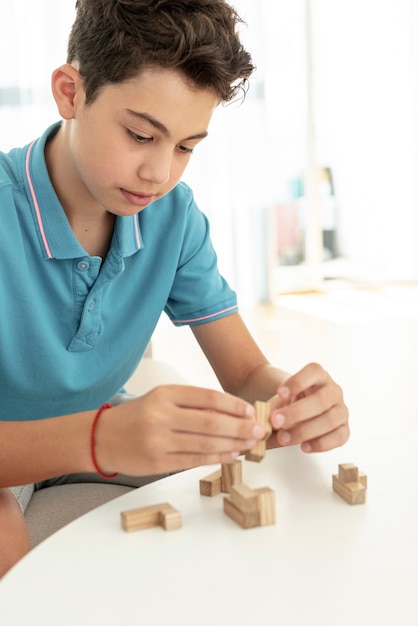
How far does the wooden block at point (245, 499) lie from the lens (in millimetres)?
904

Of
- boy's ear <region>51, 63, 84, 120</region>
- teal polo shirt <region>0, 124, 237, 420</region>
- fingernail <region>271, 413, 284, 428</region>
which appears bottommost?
fingernail <region>271, 413, 284, 428</region>

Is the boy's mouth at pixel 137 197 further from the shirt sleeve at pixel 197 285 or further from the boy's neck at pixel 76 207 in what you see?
the shirt sleeve at pixel 197 285

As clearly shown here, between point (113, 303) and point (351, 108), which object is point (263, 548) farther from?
point (351, 108)

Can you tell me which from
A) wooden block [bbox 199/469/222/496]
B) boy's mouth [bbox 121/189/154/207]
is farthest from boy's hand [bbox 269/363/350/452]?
boy's mouth [bbox 121/189/154/207]

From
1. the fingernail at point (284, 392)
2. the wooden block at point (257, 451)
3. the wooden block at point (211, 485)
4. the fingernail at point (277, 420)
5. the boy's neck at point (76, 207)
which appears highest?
the boy's neck at point (76, 207)

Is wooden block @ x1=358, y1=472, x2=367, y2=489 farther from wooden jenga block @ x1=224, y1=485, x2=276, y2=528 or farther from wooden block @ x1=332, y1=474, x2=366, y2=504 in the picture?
wooden jenga block @ x1=224, y1=485, x2=276, y2=528

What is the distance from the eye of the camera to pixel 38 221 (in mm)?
1315

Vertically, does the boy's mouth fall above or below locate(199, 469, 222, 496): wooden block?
above

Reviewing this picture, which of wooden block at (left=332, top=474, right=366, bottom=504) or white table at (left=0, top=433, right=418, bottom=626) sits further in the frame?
wooden block at (left=332, top=474, right=366, bottom=504)

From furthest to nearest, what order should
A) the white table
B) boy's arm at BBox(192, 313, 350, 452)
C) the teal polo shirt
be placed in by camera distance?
the teal polo shirt
boy's arm at BBox(192, 313, 350, 452)
the white table

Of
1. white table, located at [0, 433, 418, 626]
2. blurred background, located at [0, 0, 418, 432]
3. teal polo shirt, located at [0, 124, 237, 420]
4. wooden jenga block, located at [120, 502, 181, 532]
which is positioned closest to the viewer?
white table, located at [0, 433, 418, 626]

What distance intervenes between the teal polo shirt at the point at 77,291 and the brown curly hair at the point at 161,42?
221 mm

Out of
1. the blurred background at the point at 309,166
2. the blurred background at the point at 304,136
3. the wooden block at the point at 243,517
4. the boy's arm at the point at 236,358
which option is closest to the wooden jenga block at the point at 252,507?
the wooden block at the point at 243,517

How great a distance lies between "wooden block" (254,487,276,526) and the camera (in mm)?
910
